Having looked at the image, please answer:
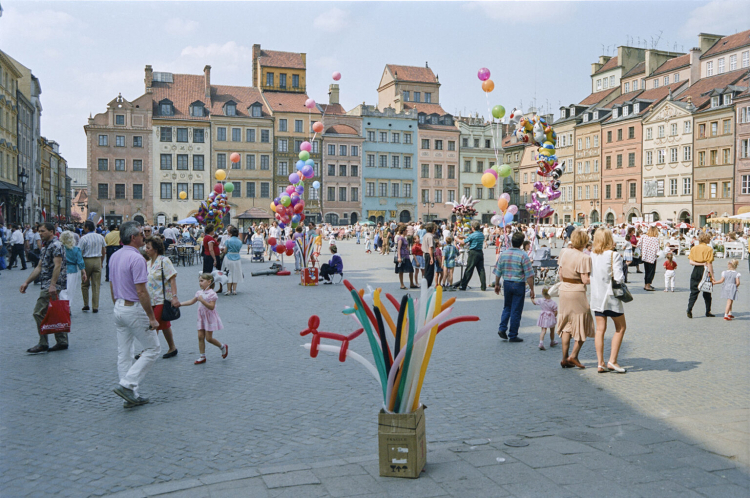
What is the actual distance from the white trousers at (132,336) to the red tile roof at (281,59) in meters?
63.4

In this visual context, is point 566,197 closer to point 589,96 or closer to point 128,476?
point 589,96

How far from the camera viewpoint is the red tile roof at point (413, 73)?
7462 cm

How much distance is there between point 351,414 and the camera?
20.0 ft

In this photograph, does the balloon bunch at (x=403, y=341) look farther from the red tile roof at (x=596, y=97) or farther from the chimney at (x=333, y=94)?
the chimney at (x=333, y=94)

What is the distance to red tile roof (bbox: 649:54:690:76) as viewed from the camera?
57.2 metres

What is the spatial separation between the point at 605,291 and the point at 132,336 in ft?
17.1

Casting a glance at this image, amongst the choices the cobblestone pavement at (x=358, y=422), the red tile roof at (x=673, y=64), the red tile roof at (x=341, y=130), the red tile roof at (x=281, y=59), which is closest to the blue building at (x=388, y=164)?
the red tile roof at (x=341, y=130)

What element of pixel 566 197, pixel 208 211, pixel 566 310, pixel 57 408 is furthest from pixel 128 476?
pixel 566 197

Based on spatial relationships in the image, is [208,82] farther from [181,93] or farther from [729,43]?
[729,43]

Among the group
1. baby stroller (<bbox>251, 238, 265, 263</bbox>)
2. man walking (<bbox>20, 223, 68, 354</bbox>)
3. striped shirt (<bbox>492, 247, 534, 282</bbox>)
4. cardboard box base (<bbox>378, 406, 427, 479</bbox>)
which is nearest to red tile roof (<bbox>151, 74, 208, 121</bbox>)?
baby stroller (<bbox>251, 238, 265, 263</bbox>)

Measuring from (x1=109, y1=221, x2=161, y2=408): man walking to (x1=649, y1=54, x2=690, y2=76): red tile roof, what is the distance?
196ft

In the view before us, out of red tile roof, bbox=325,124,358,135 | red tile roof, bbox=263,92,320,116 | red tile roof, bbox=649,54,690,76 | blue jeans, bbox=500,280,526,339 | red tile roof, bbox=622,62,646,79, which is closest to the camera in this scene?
blue jeans, bbox=500,280,526,339

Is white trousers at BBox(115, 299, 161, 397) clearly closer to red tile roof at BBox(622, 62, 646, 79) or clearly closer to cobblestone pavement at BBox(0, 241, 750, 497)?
cobblestone pavement at BBox(0, 241, 750, 497)

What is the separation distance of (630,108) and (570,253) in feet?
182
